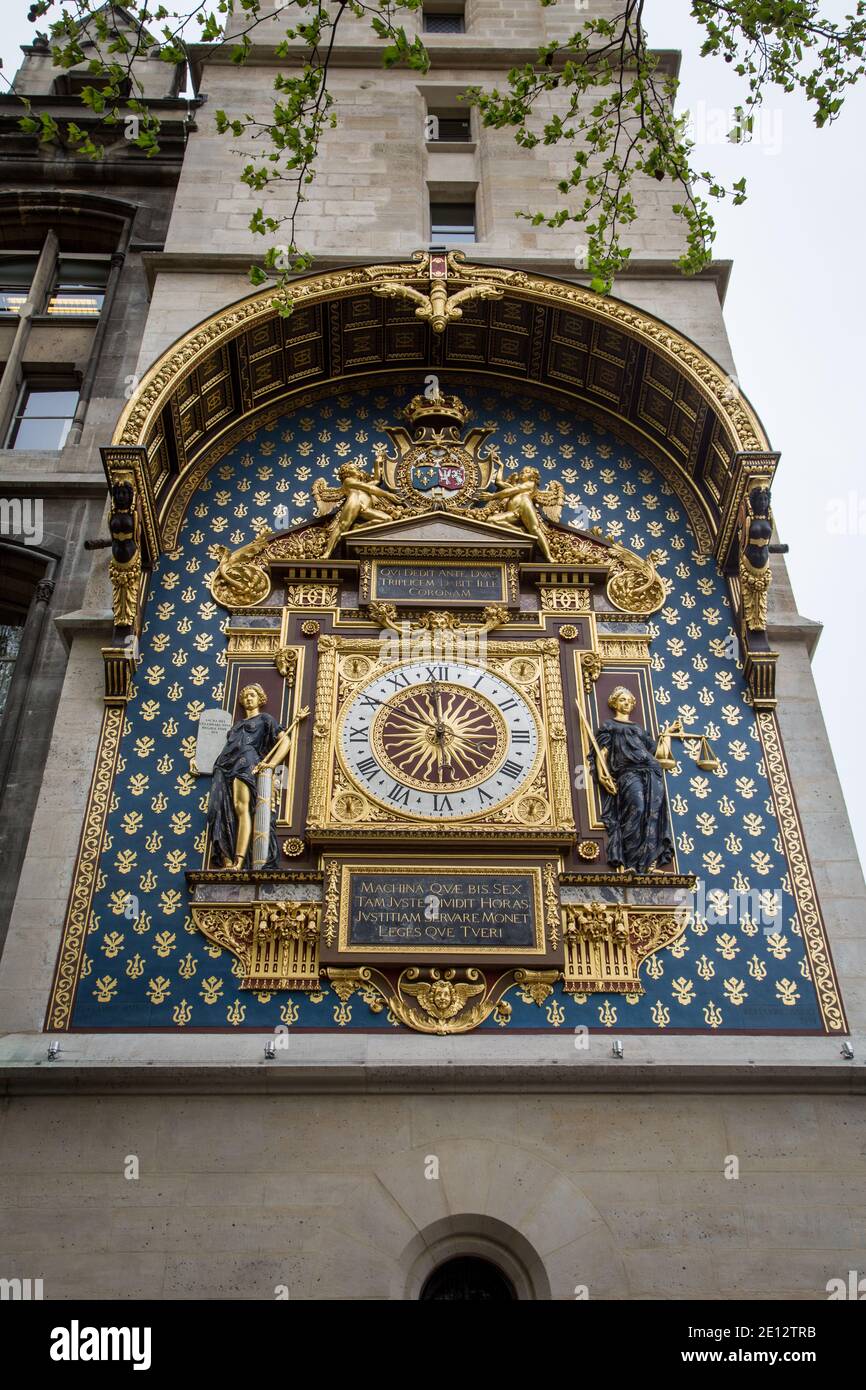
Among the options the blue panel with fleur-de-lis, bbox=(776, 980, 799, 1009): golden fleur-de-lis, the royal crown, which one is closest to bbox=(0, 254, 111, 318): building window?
the blue panel with fleur-de-lis

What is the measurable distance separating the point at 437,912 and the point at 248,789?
1.94 metres

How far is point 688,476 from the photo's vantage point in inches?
542

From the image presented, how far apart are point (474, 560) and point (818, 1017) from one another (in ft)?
17.3

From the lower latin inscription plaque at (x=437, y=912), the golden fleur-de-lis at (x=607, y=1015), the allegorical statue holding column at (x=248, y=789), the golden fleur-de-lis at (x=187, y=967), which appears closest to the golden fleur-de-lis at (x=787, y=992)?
Result: the golden fleur-de-lis at (x=607, y=1015)

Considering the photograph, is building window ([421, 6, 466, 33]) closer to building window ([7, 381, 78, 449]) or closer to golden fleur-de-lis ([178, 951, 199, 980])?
building window ([7, 381, 78, 449])

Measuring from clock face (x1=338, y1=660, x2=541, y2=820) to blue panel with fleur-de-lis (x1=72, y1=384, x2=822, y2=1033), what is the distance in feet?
4.48

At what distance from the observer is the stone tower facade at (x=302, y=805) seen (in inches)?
361

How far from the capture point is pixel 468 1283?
9367mm

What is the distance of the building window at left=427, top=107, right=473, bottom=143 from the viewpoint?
56.5ft

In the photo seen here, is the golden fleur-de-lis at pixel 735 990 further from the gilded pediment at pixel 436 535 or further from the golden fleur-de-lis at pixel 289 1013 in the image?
the gilded pediment at pixel 436 535

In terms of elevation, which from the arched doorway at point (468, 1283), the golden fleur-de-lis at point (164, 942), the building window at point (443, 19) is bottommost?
the arched doorway at point (468, 1283)
